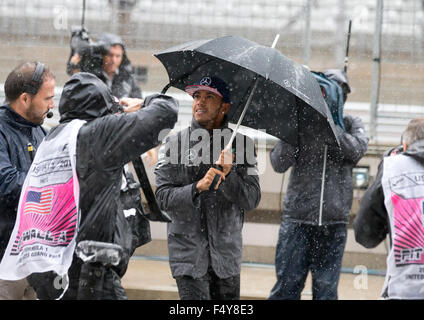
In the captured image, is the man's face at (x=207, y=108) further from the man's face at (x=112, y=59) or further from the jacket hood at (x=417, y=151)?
the man's face at (x=112, y=59)

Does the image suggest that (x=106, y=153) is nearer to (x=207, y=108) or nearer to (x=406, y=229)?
(x=207, y=108)

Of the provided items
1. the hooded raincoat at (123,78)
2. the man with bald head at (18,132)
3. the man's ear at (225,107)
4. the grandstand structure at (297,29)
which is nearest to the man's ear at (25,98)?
the man with bald head at (18,132)

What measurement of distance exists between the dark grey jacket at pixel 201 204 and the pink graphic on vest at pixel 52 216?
121cm

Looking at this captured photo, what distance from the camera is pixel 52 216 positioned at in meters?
4.53

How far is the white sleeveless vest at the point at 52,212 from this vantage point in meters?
4.53

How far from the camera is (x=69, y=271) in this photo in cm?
460

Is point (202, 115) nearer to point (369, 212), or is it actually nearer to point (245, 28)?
point (369, 212)

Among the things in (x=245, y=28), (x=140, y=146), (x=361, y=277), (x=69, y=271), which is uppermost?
(x=245, y=28)

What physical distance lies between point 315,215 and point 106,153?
316 centimetres

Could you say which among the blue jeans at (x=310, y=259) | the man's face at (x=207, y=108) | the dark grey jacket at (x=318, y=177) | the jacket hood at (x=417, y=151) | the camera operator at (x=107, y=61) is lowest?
the blue jeans at (x=310, y=259)

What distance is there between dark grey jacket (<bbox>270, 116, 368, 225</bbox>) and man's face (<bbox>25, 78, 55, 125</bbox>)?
2429 mm

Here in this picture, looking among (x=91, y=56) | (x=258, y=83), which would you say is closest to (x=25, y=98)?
(x=258, y=83)
